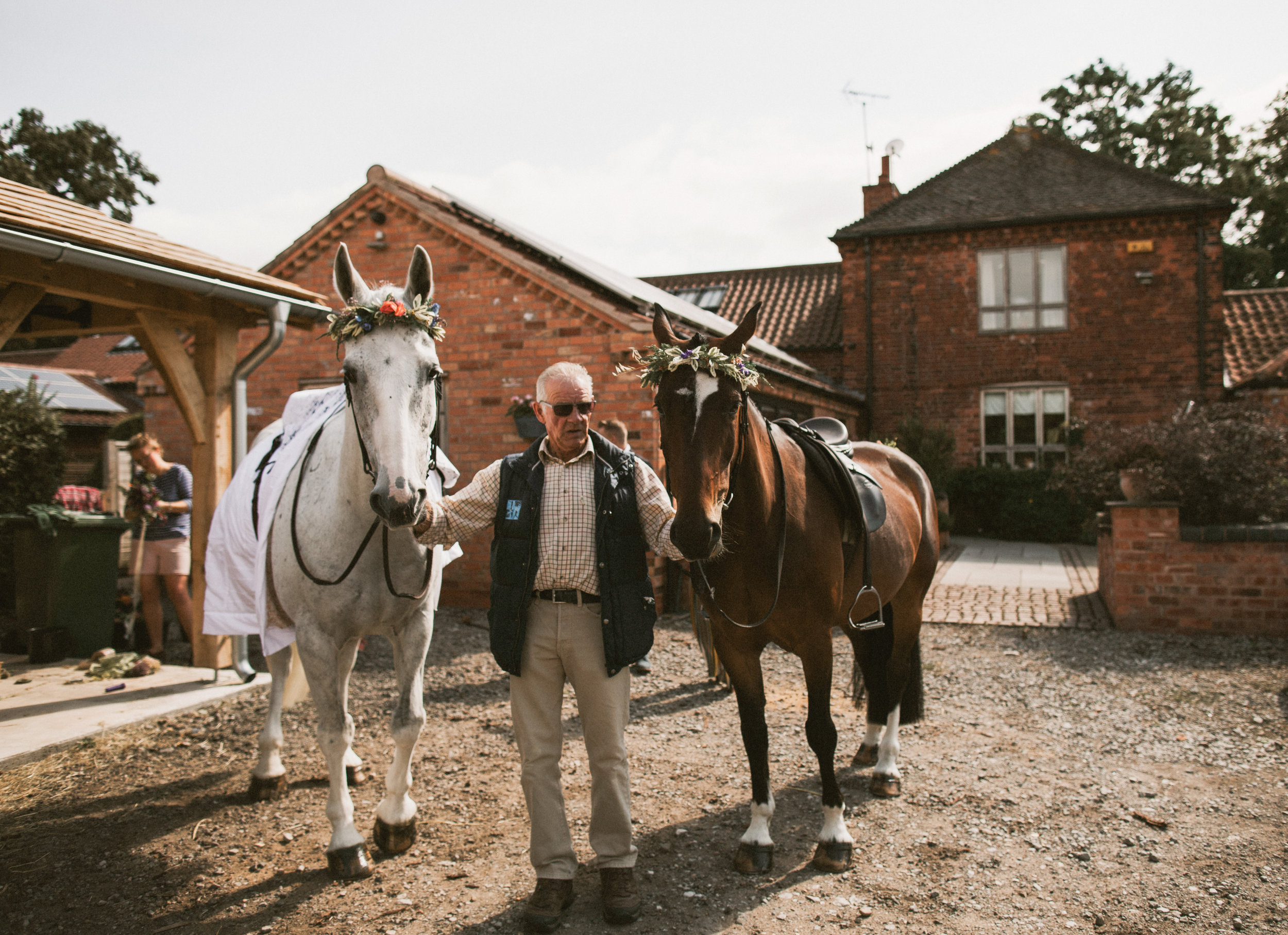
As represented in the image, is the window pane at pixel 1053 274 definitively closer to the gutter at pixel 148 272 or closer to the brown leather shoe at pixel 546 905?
the gutter at pixel 148 272

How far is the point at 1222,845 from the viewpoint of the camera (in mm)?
3461

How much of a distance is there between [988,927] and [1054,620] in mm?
5947

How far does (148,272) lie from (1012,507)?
14770mm

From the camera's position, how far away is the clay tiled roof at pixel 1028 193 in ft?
54.1

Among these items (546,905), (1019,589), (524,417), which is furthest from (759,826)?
(1019,589)

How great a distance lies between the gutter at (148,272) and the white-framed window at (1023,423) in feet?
48.2

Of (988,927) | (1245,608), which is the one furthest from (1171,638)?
(988,927)

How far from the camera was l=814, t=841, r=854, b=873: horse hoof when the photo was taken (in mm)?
3314

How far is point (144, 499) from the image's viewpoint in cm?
670

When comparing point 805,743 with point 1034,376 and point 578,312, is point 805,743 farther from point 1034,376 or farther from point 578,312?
point 1034,376

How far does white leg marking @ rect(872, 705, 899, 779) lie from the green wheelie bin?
5884 mm

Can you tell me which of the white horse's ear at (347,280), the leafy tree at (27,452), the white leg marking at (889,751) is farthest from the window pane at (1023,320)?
the leafy tree at (27,452)

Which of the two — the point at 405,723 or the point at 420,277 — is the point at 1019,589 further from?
the point at 420,277

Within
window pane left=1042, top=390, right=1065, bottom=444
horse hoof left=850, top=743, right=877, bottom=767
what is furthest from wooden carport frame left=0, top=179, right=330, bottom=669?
window pane left=1042, top=390, right=1065, bottom=444
